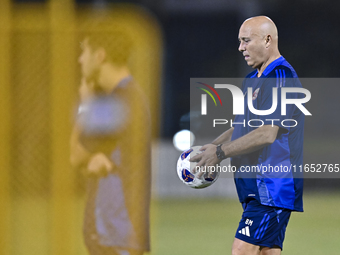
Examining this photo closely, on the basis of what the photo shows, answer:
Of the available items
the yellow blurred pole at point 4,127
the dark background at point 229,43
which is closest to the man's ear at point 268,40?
the yellow blurred pole at point 4,127

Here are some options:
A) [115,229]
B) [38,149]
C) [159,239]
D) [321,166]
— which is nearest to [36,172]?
[38,149]

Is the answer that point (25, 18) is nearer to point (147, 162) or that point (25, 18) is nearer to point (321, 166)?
point (147, 162)

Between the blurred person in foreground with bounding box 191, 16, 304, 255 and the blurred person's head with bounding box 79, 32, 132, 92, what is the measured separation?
781mm

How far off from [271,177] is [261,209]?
0.75 feet

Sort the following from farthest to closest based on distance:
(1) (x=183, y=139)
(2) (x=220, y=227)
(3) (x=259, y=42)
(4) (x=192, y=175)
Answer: (1) (x=183, y=139) → (2) (x=220, y=227) → (4) (x=192, y=175) → (3) (x=259, y=42)

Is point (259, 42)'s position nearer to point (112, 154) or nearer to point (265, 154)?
point (265, 154)

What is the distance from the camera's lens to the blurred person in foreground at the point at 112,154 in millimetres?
3443

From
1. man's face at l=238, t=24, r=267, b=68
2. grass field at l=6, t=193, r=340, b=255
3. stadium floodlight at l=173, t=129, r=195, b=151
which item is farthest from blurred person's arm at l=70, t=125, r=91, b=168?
stadium floodlight at l=173, t=129, r=195, b=151

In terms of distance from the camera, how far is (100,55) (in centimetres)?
348

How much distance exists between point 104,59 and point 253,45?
100cm

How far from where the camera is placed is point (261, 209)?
3.37m

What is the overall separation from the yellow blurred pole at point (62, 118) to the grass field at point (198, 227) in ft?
0.32

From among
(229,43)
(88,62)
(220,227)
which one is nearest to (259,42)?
(88,62)

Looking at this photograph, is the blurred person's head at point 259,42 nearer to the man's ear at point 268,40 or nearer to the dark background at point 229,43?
the man's ear at point 268,40
